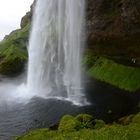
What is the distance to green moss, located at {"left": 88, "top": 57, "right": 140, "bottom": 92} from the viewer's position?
80125mm

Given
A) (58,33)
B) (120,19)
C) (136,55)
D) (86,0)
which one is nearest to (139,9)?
(120,19)

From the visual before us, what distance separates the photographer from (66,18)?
7962cm

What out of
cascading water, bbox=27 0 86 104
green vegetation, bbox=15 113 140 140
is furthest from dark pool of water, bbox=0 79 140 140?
green vegetation, bbox=15 113 140 140

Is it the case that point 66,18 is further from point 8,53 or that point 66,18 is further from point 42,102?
point 8,53

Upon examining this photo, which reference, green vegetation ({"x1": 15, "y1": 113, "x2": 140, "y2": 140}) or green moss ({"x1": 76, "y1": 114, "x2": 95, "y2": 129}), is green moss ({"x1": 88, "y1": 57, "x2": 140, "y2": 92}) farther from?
green vegetation ({"x1": 15, "y1": 113, "x2": 140, "y2": 140})

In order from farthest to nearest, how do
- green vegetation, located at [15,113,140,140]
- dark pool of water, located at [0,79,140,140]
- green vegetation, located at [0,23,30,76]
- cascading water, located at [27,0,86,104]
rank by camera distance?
green vegetation, located at [0,23,30,76] → cascading water, located at [27,0,86,104] → dark pool of water, located at [0,79,140,140] → green vegetation, located at [15,113,140,140]

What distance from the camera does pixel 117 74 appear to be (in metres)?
88.2

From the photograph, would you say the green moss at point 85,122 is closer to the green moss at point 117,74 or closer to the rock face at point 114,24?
the rock face at point 114,24

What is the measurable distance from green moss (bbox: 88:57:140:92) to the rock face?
18.8ft

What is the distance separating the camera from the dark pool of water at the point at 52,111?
52812 mm

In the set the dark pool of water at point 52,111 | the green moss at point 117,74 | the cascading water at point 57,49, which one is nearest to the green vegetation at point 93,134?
the dark pool of water at point 52,111

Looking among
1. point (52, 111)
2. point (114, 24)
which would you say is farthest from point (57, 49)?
point (52, 111)

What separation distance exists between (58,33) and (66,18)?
6453 mm

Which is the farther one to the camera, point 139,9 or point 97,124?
point 139,9
